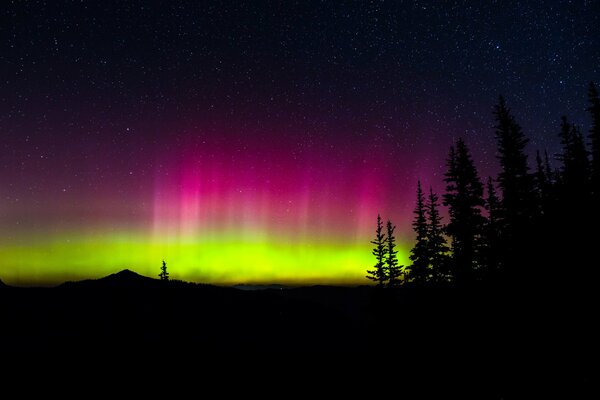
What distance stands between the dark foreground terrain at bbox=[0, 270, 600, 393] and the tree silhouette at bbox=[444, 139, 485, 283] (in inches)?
78.5

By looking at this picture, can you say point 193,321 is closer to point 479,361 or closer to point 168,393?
point 168,393

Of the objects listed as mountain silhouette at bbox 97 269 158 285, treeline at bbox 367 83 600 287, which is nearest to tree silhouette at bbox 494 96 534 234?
treeline at bbox 367 83 600 287

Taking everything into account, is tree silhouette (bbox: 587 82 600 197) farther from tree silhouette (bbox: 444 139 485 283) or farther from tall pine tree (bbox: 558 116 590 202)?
tree silhouette (bbox: 444 139 485 283)

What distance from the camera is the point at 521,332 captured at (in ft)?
58.0

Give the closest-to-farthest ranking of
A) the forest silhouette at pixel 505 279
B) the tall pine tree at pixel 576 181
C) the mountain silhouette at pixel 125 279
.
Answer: the forest silhouette at pixel 505 279
the tall pine tree at pixel 576 181
the mountain silhouette at pixel 125 279

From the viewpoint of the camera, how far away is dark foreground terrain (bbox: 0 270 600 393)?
16.2 metres

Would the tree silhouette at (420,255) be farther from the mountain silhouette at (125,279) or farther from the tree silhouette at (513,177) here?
the mountain silhouette at (125,279)

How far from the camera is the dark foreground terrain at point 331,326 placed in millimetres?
16203

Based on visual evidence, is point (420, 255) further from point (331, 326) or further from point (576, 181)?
point (331, 326)

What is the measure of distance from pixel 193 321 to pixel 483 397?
11107cm

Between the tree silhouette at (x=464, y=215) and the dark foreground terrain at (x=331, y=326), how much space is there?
2.00 m

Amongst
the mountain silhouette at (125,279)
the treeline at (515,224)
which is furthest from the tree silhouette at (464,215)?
the mountain silhouette at (125,279)

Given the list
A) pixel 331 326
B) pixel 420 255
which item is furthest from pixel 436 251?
pixel 331 326

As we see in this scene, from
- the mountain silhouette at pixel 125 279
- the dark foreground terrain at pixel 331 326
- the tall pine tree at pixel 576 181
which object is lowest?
the dark foreground terrain at pixel 331 326
